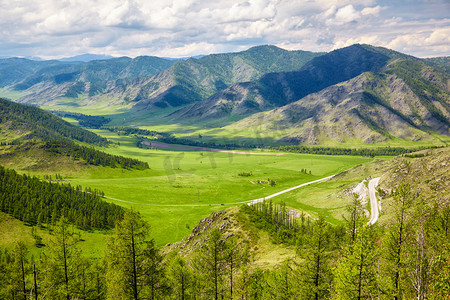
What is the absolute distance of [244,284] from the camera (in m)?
50.1

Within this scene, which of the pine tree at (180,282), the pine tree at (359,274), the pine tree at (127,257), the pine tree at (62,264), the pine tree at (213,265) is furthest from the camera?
the pine tree at (180,282)

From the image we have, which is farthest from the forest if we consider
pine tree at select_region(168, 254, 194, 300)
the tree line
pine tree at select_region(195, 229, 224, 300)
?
the tree line

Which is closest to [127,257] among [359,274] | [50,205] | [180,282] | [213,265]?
[213,265]

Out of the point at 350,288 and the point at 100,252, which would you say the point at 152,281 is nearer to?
the point at 350,288

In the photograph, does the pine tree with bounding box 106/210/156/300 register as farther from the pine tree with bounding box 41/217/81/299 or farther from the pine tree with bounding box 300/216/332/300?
the pine tree with bounding box 300/216/332/300

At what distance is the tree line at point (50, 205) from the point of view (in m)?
140

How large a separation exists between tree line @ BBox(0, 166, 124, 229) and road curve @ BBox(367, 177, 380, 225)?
420 ft

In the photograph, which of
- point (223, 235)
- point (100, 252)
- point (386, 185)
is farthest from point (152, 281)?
point (386, 185)

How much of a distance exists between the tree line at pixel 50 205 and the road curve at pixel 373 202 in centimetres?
Answer: 12802

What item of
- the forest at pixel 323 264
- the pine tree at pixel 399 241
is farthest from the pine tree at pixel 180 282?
the pine tree at pixel 399 241

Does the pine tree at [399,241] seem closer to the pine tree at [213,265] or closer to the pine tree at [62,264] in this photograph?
the pine tree at [213,265]

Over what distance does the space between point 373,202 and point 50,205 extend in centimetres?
17055

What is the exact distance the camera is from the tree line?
140500 mm

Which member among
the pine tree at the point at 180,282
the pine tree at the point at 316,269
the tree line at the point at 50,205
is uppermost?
the pine tree at the point at 316,269
